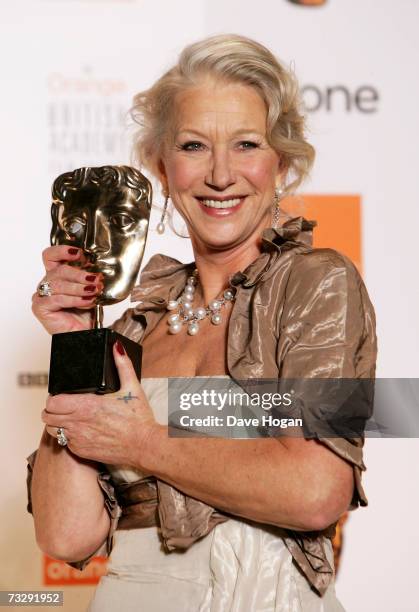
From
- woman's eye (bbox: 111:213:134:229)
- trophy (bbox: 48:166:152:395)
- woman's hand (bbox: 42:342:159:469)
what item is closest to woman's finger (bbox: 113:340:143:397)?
woman's hand (bbox: 42:342:159:469)

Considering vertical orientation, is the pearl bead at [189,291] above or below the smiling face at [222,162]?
below

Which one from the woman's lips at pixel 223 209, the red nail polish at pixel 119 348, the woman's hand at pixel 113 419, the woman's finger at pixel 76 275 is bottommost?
the woman's hand at pixel 113 419

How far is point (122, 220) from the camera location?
1.58 metres

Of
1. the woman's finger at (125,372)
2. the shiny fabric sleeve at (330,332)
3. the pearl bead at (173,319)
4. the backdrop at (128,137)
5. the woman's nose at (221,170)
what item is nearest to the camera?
the shiny fabric sleeve at (330,332)

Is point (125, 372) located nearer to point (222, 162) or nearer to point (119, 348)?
point (119, 348)

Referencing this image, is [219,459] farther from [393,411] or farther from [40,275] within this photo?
[40,275]

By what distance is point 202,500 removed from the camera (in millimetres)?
1367

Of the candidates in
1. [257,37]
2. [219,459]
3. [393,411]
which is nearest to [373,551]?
[393,411]

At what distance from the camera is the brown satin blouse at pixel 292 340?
1.33 m

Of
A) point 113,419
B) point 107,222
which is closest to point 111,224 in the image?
point 107,222

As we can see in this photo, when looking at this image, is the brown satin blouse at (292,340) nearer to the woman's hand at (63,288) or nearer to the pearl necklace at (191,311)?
the pearl necklace at (191,311)

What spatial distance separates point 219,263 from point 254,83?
0.30 m

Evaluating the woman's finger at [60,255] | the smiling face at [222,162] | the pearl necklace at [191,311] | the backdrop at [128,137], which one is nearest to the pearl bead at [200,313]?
the pearl necklace at [191,311]

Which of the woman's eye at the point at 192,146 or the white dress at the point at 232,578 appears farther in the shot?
the woman's eye at the point at 192,146
